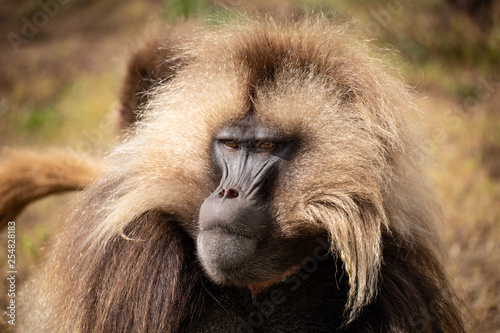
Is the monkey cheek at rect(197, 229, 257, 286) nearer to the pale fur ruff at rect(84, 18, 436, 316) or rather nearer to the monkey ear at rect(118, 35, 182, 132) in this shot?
the pale fur ruff at rect(84, 18, 436, 316)

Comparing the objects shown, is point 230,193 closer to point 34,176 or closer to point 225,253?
point 225,253

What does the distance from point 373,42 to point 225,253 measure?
14.3 ft

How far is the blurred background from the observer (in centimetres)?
470

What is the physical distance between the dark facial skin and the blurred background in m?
2.17

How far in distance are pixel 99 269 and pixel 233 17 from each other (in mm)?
1470

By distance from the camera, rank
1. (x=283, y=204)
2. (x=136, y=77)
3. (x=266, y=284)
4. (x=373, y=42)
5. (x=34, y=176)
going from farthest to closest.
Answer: (x=373, y=42)
(x=136, y=77)
(x=34, y=176)
(x=266, y=284)
(x=283, y=204)

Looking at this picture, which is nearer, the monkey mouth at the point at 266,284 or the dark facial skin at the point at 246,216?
the dark facial skin at the point at 246,216

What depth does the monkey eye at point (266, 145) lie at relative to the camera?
7.80ft

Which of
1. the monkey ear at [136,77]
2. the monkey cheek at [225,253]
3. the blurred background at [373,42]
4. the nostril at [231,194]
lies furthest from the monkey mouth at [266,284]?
the blurred background at [373,42]

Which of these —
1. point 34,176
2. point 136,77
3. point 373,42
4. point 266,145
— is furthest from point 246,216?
point 373,42

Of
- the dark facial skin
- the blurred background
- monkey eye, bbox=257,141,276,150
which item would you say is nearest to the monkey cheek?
the dark facial skin

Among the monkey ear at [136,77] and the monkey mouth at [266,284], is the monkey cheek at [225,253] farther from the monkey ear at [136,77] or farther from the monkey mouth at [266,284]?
the monkey ear at [136,77]

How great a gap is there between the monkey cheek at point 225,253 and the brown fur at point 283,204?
0.18 metres

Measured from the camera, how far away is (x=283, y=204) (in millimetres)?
2328
